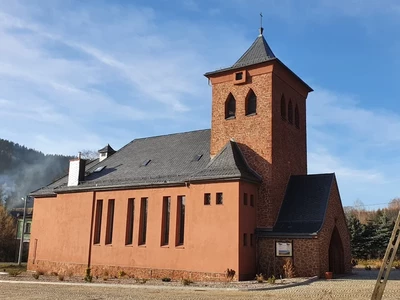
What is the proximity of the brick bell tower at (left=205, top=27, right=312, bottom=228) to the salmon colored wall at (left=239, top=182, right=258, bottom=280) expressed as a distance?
0.83 meters

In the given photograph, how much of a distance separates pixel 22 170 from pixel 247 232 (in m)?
110

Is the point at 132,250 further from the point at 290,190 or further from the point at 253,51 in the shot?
the point at 253,51

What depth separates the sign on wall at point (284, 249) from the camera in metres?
21.5

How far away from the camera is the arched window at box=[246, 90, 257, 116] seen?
83.7 feet

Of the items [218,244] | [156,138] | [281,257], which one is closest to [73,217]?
[156,138]

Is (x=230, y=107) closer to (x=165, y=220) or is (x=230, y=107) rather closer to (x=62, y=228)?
(x=165, y=220)

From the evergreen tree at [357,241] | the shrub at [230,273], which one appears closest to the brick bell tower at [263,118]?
the shrub at [230,273]

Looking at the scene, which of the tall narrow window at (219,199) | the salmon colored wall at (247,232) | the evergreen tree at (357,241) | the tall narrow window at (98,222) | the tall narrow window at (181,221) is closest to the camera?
the salmon colored wall at (247,232)

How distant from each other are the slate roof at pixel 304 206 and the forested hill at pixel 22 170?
3303 inches

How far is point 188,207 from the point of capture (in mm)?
23594

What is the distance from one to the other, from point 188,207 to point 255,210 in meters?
3.91

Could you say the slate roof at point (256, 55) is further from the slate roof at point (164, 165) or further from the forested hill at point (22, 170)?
the forested hill at point (22, 170)

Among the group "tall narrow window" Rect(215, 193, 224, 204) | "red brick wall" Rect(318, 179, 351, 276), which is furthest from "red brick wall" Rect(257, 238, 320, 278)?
"tall narrow window" Rect(215, 193, 224, 204)

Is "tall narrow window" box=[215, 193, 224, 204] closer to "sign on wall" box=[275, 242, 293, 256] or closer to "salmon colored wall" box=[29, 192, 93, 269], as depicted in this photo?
"sign on wall" box=[275, 242, 293, 256]
